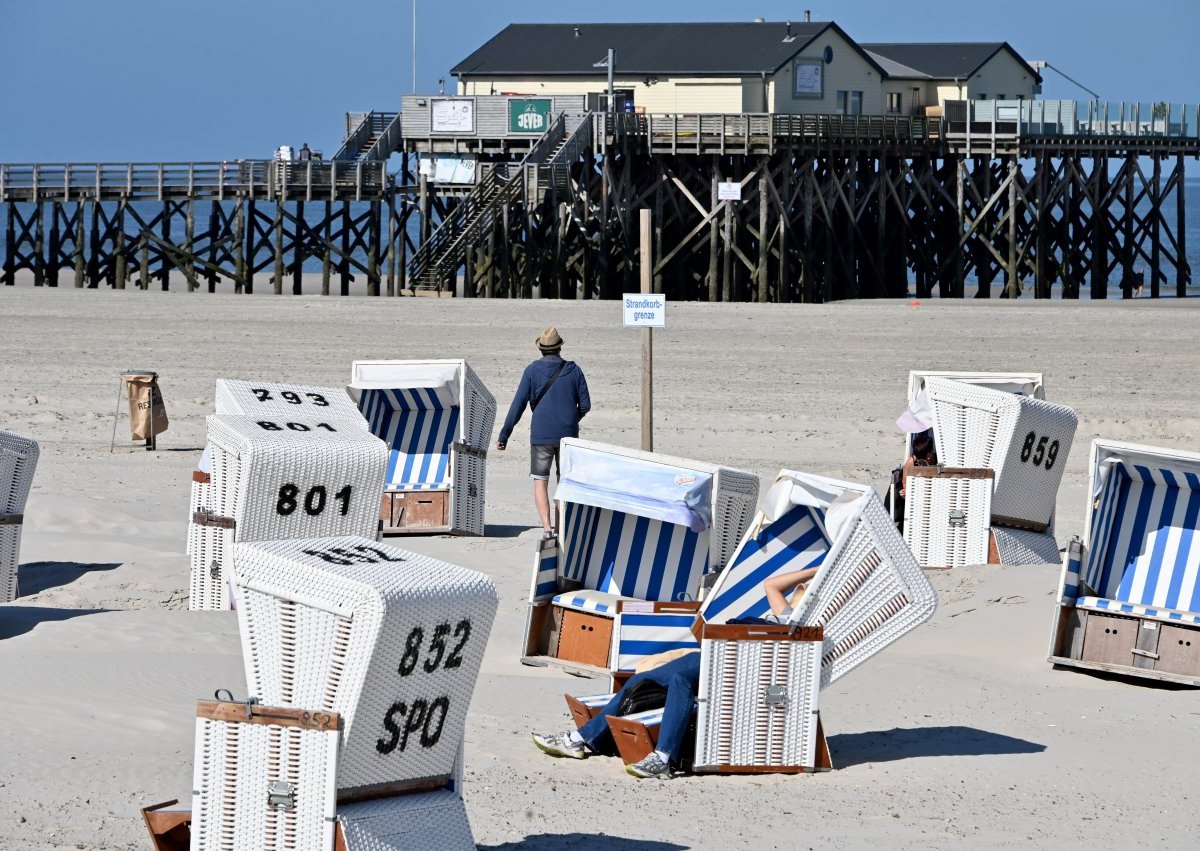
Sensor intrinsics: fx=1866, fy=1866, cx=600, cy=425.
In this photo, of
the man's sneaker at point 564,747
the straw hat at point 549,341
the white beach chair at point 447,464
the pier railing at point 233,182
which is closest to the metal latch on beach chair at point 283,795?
the man's sneaker at point 564,747

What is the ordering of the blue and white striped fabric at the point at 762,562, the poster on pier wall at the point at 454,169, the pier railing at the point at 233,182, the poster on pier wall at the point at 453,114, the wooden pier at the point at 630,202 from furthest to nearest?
1. the poster on pier wall at the point at 454,169
2. the poster on pier wall at the point at 453,114
3. the pier railing at the point at 233,182
4. the wooden pier at the point at 630,202
5. the blue and white striped fabric at the point at 762,562

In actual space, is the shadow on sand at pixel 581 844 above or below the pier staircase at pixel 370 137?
below

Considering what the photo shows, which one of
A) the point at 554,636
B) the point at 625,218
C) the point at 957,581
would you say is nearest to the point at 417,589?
the point at 554,636

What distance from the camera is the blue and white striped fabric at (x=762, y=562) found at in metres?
7.48

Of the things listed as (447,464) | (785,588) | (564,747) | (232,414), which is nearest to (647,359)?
(447,464)

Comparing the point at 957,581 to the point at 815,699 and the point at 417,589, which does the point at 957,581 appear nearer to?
the point at 815,699

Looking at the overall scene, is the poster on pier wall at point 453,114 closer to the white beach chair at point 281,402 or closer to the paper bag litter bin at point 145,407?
the paper bag litter bin at point 145,407

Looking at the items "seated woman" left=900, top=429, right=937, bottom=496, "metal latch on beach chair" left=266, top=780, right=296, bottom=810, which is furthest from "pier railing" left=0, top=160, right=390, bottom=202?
"metal latch on beach chair" left=266, top=780, right=296, bottom=810

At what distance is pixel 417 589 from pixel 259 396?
14.4ft

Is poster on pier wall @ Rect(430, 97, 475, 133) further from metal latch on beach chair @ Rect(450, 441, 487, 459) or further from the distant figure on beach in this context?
the distant figure on beach

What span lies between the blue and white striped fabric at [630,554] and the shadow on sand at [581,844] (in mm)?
3019

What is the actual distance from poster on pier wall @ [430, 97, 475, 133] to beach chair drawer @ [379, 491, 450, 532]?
24044 mm

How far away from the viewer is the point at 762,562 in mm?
7562

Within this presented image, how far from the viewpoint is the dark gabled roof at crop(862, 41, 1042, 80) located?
4194cm
